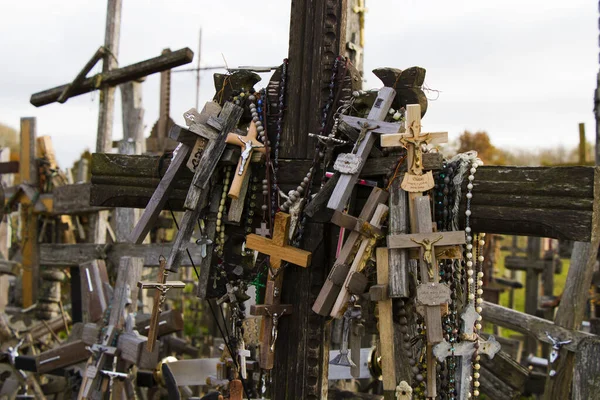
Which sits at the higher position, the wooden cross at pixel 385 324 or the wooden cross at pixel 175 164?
the wooden cross at pixel 175 164

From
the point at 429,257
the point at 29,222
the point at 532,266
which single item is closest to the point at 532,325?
the point at 429,257

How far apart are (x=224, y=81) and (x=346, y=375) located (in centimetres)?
306

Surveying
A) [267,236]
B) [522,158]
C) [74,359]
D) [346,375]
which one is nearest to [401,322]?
[267,236]

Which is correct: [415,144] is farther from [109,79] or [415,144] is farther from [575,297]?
[109,79]

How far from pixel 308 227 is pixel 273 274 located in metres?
0.33

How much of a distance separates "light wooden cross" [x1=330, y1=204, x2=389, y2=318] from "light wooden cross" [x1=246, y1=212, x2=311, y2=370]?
33cm

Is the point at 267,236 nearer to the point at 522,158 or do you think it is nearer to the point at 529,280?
the point at 529,280

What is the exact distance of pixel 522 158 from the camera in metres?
53.4

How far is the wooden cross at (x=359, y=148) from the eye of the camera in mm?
3732

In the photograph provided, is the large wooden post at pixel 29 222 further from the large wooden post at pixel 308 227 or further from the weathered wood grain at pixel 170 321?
the large wooden post at pixel 308 227

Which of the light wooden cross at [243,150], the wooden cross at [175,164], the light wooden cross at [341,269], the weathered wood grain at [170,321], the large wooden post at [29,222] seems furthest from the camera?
the large wooden post at [29,222]

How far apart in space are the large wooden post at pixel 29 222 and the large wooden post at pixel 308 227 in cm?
685

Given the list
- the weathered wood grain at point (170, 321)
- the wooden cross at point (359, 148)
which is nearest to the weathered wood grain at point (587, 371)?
the wooden cross at point (359, 148)

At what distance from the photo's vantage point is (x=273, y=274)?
402cm
